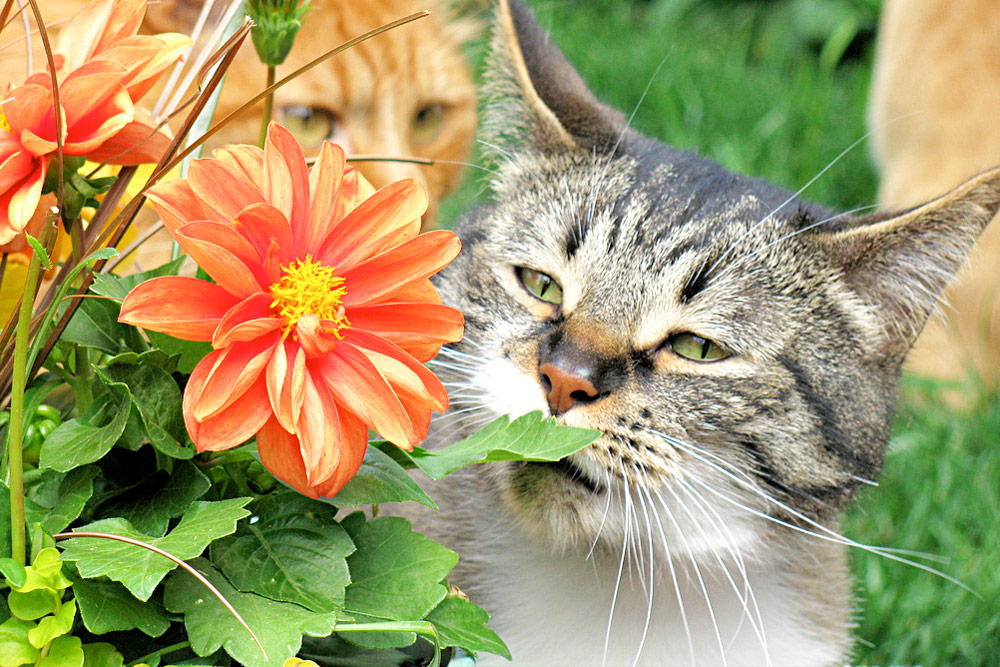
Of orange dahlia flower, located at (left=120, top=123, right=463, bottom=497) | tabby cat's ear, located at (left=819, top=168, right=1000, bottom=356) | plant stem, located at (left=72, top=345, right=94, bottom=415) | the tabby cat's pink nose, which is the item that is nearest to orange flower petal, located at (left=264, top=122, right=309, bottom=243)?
orange dahlia flower, located at (left=120, top=123, right=463, bottom=497)

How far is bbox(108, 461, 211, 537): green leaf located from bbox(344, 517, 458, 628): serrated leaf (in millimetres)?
110

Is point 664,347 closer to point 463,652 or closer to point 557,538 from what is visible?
point 557,538

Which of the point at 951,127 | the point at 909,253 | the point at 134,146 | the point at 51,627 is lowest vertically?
the point at 51,627

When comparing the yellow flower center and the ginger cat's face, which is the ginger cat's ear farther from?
the yellow flower center

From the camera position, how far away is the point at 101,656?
56cm

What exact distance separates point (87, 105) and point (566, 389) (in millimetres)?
460

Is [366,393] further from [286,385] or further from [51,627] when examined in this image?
[51,627]

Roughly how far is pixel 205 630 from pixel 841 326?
694mm

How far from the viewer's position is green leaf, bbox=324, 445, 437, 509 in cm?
61

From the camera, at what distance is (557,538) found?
93 cm

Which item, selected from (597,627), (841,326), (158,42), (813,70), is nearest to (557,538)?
(597,627)

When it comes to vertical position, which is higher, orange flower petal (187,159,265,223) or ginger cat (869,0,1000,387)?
ginger cat (869,0,1000,387)

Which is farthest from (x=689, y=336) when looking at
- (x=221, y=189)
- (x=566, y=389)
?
(x=221, y=189)

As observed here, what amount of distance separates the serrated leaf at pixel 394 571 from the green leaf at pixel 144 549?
0.35 ft
